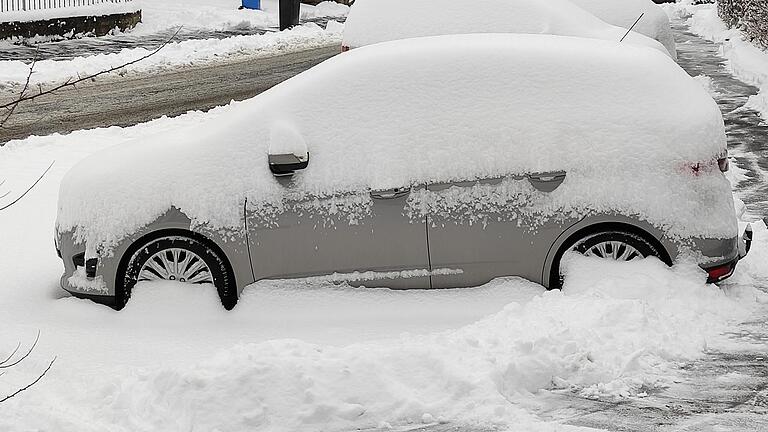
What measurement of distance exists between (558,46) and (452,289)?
5.43ft

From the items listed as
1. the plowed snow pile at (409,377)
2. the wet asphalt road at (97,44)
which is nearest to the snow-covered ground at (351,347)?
the plowed snow pile at (409,377)

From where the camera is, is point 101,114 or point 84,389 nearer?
point 84,389

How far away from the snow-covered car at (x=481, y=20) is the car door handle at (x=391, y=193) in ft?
16.9

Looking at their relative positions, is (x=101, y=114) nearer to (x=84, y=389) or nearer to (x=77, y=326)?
(x=77, y=326)

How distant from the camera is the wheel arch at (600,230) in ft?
20.7

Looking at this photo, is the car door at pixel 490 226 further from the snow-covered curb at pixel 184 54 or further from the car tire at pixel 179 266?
the snow-covered curb at pixel 184 54

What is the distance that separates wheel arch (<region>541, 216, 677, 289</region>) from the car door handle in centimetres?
91

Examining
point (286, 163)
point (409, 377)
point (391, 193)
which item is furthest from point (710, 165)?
point (286, 163)

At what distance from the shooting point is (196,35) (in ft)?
74.9

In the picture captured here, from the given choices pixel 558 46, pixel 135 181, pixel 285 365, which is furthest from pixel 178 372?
pixel 558 46

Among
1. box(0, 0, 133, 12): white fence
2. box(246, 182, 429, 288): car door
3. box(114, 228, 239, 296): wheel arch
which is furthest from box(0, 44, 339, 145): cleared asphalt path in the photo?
box(246, 182, 429, 288): car door

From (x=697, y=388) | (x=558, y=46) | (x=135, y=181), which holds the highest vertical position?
(x=558, y=46)

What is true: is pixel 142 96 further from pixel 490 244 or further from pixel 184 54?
pixel 490 244

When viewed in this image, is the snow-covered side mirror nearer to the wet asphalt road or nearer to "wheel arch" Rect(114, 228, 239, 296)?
"wheel arch" Rect(114, 228, 239, 296)
